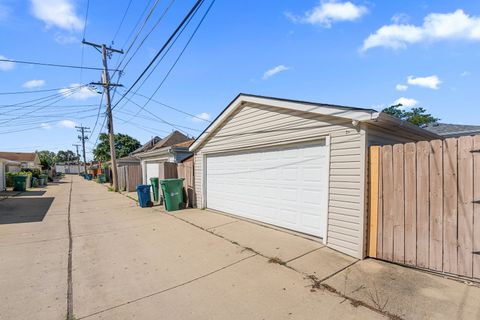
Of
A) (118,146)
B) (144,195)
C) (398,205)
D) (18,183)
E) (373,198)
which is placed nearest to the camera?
(398,205)

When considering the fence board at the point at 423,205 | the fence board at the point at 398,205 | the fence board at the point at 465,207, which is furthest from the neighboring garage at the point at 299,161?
the fence board at the point at 465,207

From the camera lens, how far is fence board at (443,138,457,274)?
3.71 metres

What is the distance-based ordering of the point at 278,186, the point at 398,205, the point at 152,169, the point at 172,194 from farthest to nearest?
the point at 152,169
the point at 172,194
the point at 278,186
the point at 398,205

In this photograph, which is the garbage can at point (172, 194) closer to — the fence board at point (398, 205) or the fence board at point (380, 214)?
the fence board at point (380, 214)

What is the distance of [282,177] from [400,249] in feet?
9.32

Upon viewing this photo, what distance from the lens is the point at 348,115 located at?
15.6 feet

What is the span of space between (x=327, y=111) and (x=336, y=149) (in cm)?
76

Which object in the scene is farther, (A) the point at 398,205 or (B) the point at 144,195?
(B) the point at 144,195

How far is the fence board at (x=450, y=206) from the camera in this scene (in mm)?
3715

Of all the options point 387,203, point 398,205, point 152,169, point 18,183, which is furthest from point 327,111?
point 18,183

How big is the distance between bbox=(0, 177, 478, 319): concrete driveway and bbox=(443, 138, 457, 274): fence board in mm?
306

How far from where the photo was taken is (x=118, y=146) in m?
47.4

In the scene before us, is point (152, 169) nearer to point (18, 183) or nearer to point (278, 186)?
point (278, 186)

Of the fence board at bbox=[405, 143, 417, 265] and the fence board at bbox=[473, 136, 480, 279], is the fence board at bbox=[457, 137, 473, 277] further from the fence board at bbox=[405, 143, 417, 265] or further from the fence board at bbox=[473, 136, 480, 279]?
the fence board at bbox=[405, 143, 417, 265]
